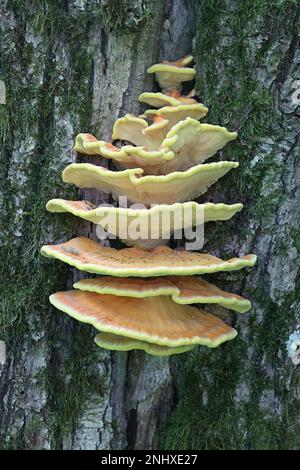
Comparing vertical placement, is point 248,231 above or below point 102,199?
below

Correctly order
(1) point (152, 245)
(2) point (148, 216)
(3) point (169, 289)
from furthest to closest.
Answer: (1) point (152, 245) → (3) point (169, 289) → (2) point (148, 216)

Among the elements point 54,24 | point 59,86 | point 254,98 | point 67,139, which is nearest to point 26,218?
point 67,139

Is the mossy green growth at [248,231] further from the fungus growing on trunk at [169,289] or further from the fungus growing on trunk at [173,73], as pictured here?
the fungus growing on trunk at [169,289]

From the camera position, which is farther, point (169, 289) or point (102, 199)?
point (102, 199)

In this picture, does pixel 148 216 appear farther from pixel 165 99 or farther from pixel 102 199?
pixel 165 99

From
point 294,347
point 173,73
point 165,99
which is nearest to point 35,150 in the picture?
point 165,99

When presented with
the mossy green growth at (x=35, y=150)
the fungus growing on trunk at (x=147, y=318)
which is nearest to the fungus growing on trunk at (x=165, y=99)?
the mossy green growth at (x=35, y=150)

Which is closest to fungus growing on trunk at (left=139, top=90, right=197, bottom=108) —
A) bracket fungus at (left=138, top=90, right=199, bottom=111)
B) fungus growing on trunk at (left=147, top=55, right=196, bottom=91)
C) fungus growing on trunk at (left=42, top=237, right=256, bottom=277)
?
bracket fungus at (left=138, top=90, right=199, bottom=111)
